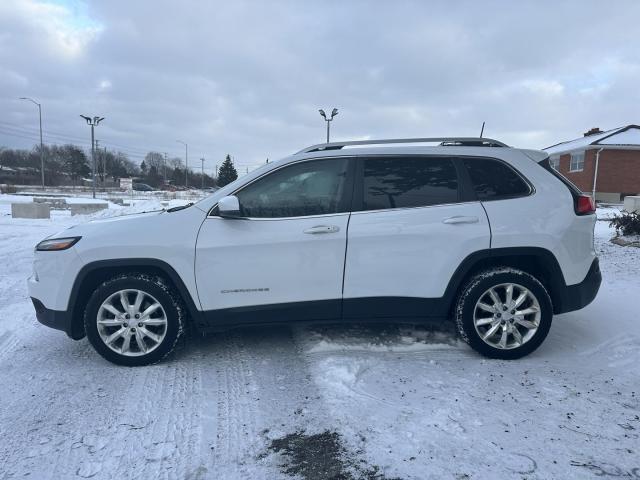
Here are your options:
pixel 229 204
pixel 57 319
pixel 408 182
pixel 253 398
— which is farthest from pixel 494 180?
pixel 57 319

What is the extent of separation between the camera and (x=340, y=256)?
12.0 feet

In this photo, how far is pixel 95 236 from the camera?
3.68 meters

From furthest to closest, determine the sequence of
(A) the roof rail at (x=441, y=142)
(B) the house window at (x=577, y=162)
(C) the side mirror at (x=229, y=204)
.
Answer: (B) the house window at (x=577, y=162)
(A) the roof rail at (x=441, y=142)
(C) the side mirror at (x=229, y=204)

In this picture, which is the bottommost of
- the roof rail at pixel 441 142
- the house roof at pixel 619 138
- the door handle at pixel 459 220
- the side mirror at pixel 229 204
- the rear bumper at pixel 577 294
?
the rear bumper at pixel 577 294

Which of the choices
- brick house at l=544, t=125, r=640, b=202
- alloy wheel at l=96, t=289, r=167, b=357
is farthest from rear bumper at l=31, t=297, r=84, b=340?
brick house at l=544, t=125, r=640, b=202

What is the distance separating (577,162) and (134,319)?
121ft

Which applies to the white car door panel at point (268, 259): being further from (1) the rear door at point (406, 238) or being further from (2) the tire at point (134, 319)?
(2) the tire at point (134, 319)

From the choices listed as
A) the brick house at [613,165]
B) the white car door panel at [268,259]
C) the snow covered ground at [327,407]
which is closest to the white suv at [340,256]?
the white car door panel at [268,259]

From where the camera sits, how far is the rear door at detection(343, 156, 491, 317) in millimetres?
3680

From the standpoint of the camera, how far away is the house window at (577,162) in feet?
107

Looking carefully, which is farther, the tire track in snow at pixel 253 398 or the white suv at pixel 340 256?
the white suv at pixel 340 256

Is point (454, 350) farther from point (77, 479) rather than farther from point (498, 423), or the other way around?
point (77, 479)

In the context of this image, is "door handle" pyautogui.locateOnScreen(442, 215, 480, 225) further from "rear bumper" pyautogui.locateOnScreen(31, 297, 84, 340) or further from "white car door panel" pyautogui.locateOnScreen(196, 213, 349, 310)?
"rear bumper" pyautogui.locateOnScreen(31, 297, 84, 340)

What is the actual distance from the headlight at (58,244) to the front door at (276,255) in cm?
106
